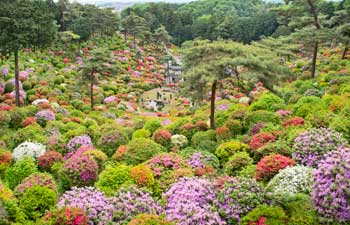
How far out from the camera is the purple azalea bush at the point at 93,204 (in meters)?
8.06

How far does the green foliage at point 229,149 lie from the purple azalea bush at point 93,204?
5.08 metres

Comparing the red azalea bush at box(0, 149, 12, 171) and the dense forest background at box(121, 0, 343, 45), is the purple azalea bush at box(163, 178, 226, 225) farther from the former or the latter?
the dense forest background at box(121, 0, 343, 45)

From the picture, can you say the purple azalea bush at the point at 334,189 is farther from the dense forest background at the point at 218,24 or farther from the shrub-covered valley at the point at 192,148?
the dense forest background at the point at 218,24

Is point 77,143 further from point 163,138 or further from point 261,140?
point 261,140

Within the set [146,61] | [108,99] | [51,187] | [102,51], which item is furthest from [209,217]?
[146,61]

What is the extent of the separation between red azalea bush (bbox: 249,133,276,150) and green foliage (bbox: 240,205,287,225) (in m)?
4.49

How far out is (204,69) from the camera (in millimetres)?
13641

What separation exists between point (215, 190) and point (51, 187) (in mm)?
4331

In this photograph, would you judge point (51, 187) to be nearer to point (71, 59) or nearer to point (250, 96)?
point (250, 96)

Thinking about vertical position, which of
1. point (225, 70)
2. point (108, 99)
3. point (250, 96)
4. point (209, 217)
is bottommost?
point (108, 99)

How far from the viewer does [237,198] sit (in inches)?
322

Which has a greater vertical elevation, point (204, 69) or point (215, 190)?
point (204, 69)

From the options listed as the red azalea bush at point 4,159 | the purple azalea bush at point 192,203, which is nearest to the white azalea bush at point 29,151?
the red azalea bush at point 4,159

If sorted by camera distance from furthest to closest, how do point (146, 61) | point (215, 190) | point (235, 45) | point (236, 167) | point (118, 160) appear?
point (146, 61) → point (235, 45) → point (118, 160) → point (236, 167) → point (215, 190)
